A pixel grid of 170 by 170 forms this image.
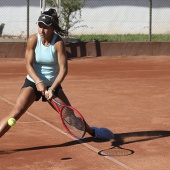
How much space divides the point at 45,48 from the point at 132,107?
12.5 ft

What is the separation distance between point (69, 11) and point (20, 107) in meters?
18.6

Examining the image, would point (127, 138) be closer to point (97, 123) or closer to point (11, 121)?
point (97, 123)

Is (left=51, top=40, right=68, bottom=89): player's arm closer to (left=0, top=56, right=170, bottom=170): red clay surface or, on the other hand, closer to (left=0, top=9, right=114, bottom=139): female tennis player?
(left=0, top=9, right=114, bottom=139): female tennis player

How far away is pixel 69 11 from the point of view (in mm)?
26406

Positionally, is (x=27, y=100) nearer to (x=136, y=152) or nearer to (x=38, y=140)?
(x=38, y=140)

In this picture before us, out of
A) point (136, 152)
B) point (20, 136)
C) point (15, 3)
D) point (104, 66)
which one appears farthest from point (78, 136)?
point (15, 3)

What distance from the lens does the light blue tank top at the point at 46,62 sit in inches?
321

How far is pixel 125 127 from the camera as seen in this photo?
979 cm

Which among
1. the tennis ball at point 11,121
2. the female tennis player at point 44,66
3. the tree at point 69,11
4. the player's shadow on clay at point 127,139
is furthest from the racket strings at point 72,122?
the tree at point 69,11

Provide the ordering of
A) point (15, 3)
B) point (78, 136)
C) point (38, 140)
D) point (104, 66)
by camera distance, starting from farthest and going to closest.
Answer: point (15, 3) < point (104, 66) < point (38, 140) < point (78, 136)

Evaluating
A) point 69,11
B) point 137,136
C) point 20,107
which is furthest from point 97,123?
point 69,11

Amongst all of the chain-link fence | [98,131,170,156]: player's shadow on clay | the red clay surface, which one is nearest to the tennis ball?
the red clay surface

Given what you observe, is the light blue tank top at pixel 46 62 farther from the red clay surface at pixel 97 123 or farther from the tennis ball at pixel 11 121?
the red clay surface at pixel 97 123

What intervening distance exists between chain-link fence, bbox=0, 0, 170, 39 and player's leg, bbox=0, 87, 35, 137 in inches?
803
